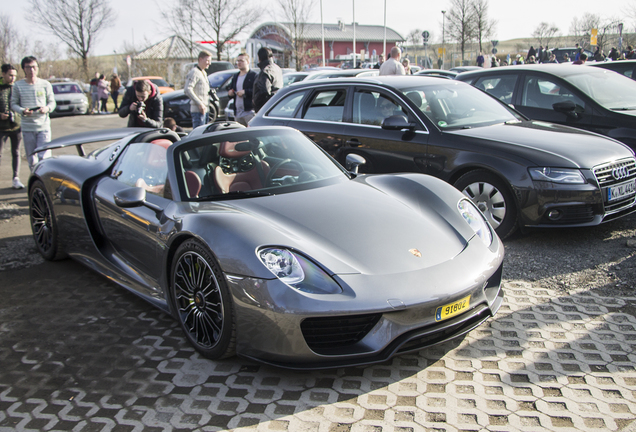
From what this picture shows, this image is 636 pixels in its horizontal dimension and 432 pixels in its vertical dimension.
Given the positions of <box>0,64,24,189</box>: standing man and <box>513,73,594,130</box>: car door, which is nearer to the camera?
<box>513,73,594,130</box>: car door

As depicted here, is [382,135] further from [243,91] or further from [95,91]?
[95,91]

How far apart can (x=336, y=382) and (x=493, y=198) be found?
2.91 m

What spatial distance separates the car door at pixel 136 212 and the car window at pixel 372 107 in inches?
105

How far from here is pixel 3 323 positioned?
12.4ft

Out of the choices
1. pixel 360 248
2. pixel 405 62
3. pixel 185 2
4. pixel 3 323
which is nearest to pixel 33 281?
pixel 3 323

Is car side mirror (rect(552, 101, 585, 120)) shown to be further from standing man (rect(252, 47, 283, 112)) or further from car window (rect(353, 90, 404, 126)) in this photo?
standing man (rect(252, 47, 283, 112))

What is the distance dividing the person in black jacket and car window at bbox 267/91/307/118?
1.70 m

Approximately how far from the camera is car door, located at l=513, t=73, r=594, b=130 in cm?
654

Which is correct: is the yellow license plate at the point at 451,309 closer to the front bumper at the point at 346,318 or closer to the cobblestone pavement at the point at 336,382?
the front bumper at the point at 346,318

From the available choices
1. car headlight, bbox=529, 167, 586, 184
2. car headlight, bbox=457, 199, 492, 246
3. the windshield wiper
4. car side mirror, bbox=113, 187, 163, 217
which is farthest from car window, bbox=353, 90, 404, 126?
car side mirror, bbox=113, 187, 163, 217

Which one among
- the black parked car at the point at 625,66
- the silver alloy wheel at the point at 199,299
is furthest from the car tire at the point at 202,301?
the black parked car at the point at 625,66

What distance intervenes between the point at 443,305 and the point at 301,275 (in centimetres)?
72

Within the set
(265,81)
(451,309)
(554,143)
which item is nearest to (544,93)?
(554,143)

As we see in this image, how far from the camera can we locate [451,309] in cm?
275
